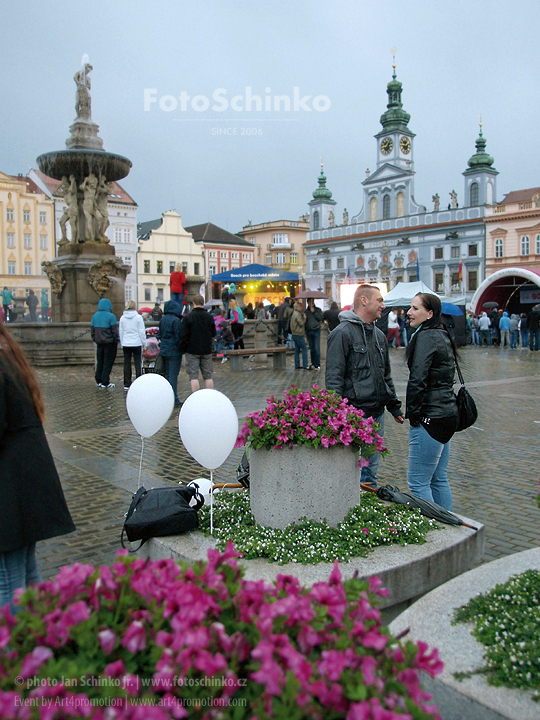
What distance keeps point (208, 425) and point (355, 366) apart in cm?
152

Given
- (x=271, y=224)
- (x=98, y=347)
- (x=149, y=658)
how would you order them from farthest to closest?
(x=271, y=224), (x=98, y=347), (x=149, y=658)

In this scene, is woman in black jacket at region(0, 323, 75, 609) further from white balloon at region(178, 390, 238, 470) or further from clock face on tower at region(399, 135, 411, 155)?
clock face on tower at region(399, 135, 411, 155)

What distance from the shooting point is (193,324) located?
36.3ft

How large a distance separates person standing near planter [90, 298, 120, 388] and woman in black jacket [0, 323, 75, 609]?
11.2 metres

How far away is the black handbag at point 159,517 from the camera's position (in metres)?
3.73

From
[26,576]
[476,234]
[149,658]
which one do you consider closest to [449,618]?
[149,658]

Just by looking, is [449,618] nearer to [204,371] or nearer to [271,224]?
[204,371]

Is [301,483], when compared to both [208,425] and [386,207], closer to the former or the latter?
[208,425]

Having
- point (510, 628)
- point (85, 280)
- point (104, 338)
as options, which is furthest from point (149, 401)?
point (85, 280)

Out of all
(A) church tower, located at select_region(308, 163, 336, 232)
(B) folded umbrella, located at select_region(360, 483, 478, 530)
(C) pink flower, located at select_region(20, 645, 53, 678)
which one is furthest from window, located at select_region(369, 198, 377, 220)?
(C) pink flower, located at select_region(20, 645, 53, 678)

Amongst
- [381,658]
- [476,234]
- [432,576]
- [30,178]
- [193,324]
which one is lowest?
[432,576]

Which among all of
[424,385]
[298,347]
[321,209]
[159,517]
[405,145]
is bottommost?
[159,517]

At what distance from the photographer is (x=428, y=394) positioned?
4.66m

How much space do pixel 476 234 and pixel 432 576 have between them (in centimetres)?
7366
